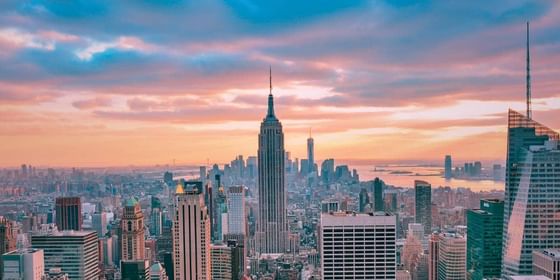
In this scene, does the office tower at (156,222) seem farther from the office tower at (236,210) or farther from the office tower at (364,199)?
the office tower at (364,199)

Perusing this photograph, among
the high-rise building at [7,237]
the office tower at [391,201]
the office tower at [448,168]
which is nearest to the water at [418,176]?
the office tower at [448,168]

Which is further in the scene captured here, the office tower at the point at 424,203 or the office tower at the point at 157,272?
the office tower at the point at 157,272

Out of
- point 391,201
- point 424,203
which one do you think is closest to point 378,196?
point 391,201

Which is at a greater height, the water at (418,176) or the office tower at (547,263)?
the water at (418,176)

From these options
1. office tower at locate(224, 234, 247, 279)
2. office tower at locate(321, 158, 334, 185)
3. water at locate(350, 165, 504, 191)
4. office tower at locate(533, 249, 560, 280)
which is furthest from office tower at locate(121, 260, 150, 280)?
office tower at locate(533, 249, 560, 280)

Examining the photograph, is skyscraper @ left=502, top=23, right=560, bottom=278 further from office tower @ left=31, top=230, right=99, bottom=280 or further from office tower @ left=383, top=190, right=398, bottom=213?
office tower @ left=31, top=230, right=99, bottom=280

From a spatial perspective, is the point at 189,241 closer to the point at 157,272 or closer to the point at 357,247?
the point at 157,272

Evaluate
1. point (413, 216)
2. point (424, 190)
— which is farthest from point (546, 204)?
point (413, 216)
